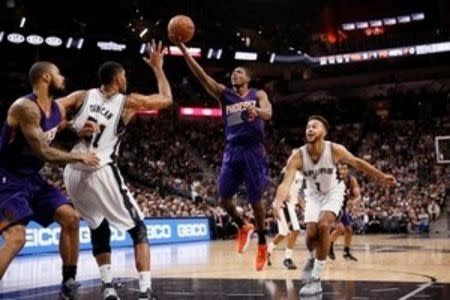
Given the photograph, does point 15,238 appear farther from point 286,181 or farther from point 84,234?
point 84,234

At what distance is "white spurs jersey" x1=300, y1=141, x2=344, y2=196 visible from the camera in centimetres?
649

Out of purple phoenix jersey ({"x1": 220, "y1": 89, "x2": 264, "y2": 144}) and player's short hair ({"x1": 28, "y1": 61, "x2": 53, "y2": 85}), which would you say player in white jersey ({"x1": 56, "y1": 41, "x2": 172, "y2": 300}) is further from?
purple phoenix jersey ({"x1": 220, "y1": 89, "x2": 264, "y2": 144})

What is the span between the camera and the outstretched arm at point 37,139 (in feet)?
15.8

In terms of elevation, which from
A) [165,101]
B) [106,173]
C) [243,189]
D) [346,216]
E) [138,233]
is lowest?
[346,216]

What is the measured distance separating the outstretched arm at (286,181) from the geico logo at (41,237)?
8.83 meters

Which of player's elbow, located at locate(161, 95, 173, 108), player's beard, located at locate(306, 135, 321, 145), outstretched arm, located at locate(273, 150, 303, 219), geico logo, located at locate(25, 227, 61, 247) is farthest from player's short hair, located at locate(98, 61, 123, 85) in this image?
geico logo, located at locate(25, 227, 61, 247)

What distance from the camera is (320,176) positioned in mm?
6535

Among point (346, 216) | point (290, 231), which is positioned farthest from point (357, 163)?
point (346, 216)

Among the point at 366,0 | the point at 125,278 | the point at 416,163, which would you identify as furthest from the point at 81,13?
the point at 125,278

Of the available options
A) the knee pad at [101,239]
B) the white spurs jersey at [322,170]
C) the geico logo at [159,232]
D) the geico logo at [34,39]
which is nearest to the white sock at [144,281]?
the knee pad at [101,239]

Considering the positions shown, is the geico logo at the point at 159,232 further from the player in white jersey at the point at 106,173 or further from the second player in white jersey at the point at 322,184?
the player in white jersey at the point at 106,173

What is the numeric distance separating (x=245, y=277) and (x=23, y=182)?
369 centimetres

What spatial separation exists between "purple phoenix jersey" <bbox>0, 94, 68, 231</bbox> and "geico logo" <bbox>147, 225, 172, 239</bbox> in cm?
1196

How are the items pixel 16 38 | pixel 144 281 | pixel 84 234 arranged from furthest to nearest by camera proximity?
pixel 16 38
pixel 84 234
pixel 144 281
